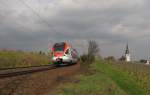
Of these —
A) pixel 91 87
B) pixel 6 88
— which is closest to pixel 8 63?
pixel 91 87

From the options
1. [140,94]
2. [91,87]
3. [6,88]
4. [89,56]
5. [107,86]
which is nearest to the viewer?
[6,88]

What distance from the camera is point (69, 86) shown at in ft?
47.4

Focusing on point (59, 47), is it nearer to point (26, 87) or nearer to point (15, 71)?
point (15, 71)

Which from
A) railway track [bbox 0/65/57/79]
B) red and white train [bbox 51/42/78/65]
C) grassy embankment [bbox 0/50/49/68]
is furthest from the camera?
red and white train [bbox 51/42/78/65]

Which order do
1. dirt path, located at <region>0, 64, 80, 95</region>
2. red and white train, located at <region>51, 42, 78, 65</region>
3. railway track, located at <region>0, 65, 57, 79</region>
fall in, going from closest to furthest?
dirt path, located at <region>0, 64, 80, 95</region> → railway track, located at <region>0, 65, 57, 79</region> → red and white train, located at <region>51, 42, 78, 65</region>

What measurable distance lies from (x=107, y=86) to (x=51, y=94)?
14.6 ft

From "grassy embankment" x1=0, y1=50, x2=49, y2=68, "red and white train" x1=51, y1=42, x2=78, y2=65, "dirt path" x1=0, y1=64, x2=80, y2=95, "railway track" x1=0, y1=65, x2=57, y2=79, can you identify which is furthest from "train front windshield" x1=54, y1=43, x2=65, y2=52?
"dirt path" x1=0, y1=64, x2=80, y2=95

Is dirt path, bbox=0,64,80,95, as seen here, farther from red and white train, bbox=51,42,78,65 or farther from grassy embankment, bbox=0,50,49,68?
red and white train, bbox=51,42,78,65

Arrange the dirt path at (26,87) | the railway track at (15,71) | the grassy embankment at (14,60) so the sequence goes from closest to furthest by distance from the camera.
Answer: the dirt path at (26,87)
the railway track at (15,71)
the grassy embankment at (14,60)

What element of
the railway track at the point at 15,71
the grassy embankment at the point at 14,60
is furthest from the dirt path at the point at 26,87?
the grassy embankment at the point at 14,60

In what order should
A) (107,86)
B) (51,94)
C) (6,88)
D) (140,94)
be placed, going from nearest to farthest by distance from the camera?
(6,88), (51,94), (107,86), (140,94)

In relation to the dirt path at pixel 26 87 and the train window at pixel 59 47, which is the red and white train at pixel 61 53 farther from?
the dirt path at pixel 26 87

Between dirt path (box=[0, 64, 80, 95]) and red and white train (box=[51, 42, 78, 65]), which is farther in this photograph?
red and white train (box=[51, 42, 78, 65])

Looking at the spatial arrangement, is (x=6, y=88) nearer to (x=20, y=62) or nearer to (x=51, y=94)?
(x=51, y=94)
